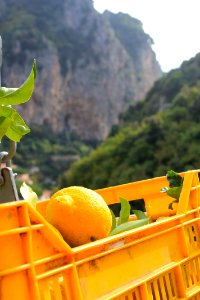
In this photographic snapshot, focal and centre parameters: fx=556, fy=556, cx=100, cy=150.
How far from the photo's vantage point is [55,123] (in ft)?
238

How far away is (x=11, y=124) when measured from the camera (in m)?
1.32

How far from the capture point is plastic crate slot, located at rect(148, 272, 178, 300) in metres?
1.33

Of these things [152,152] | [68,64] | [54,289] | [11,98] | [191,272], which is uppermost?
[68,64]

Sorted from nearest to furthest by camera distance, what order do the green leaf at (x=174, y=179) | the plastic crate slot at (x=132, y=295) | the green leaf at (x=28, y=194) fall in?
the plastic crate slot at (x=132, y=295) → the green leaf at (x=28, y=194) → the green leaf at (x=174, y=179)

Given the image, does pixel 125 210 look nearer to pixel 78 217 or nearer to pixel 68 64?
pixel 78 217

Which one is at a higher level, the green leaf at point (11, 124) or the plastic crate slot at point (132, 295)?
the green leaf at point (11, 124)

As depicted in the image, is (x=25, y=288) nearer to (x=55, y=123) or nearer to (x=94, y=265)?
(x=94, y=265)

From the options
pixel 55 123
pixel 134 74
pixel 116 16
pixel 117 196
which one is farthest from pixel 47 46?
pixel 117 196

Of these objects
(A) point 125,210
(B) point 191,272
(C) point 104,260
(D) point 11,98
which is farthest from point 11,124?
(B) point 191,272

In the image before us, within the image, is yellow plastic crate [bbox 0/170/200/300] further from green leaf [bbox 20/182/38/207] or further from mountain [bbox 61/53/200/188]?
mountain [bbox 61/53/200/188]

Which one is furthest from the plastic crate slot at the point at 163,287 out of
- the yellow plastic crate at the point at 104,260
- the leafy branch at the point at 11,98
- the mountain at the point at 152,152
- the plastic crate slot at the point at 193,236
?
the mountain at the point at 152,152

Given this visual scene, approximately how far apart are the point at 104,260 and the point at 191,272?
39 centimetres

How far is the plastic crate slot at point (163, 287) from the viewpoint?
1.33 metres

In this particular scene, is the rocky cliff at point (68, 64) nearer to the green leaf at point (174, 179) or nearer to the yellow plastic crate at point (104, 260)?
the green leaf at point (174, 179)
